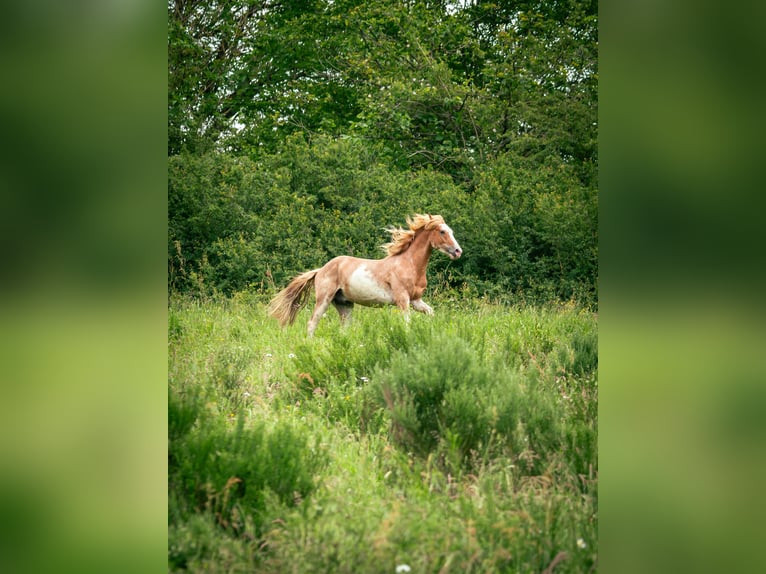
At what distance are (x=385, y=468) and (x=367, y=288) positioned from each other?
14.5 ft

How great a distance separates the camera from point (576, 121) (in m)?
13.2

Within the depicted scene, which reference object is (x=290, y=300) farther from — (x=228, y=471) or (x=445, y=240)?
(x=228, y=471)

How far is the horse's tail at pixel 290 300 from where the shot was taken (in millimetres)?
7727

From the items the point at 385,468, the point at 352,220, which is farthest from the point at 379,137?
the point at 385,468

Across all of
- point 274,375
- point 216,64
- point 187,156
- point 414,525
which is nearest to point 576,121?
point 187,156

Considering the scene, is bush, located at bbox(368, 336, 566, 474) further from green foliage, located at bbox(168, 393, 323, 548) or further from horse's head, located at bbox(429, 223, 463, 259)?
horse's head, located at bbox(429, 223, 463, 259)

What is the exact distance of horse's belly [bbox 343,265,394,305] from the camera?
748 cm

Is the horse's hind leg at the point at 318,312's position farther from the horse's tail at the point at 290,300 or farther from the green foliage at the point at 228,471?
the green foliage at the point at 228,471

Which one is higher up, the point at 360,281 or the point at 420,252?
the point at 420,252

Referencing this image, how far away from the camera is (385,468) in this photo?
10.3ft

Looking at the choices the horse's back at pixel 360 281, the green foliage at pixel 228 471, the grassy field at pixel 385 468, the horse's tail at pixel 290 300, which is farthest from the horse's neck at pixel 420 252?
the green foliage at pixel 228 471
